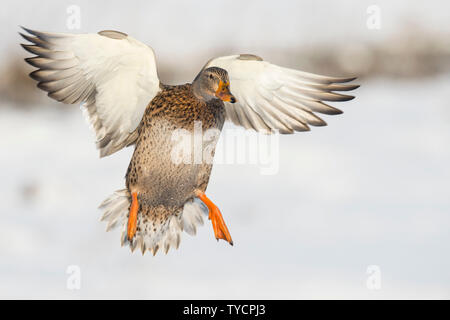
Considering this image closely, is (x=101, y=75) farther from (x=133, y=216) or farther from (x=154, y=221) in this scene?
(x=154, y=221)

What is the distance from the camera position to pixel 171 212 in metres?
4.08

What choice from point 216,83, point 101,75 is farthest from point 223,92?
point 101,75

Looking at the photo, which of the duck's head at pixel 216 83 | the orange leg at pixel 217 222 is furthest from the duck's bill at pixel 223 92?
the orange leg at pixel 217 222

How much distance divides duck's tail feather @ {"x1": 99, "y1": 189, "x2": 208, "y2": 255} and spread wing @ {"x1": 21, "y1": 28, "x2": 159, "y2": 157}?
0.39 m

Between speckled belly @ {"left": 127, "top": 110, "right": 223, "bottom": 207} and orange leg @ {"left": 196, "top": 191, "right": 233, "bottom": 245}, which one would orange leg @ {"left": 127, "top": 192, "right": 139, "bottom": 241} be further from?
orange leg @ {"left": 196, "top": 191, "right": 233, "bottom": 245}

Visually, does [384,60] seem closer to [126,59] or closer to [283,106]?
[283,106]

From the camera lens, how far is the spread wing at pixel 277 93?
3895mm

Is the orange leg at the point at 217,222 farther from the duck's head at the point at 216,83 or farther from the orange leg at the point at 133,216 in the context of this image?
the duck's head at the point at 216,83

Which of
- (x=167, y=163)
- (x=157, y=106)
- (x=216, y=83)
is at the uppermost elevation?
(x=216, y=83)

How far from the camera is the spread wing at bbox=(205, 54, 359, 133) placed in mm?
3895

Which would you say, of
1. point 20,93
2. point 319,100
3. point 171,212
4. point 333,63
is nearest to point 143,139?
point 171,212

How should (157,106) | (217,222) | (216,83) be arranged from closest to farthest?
1. (216,83)
2. (157,106)
3. (217,222)

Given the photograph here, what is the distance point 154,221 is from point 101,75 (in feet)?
3.12

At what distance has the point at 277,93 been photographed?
4.04 meters
